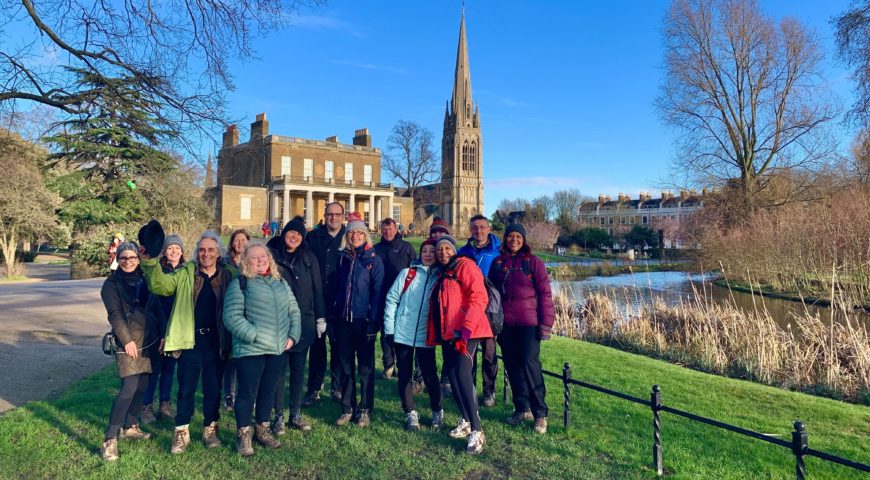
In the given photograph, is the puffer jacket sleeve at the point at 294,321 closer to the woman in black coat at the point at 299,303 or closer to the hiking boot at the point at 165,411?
the woman in black coat at the point at 299,303

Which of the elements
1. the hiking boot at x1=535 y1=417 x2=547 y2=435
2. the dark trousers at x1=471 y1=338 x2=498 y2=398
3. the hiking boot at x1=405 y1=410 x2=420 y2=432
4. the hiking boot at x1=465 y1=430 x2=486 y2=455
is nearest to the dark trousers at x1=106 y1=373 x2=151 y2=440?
the hiking boot at x1=405 y1=410 x2=420 y2=432

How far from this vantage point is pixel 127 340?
4414mm

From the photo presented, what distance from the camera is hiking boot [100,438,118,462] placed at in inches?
167

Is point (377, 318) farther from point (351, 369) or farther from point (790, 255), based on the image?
point (790, 255)

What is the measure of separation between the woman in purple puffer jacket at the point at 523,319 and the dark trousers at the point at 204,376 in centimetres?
272

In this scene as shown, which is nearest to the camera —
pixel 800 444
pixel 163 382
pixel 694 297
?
pixel 800 444

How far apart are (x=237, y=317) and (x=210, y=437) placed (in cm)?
112

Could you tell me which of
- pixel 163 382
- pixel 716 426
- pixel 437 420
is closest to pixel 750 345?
pixel 716 426

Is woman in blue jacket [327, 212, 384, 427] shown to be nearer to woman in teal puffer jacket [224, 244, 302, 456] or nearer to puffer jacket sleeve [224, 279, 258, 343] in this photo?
woman in teal puffer jacket [224, 244, 302, 456]

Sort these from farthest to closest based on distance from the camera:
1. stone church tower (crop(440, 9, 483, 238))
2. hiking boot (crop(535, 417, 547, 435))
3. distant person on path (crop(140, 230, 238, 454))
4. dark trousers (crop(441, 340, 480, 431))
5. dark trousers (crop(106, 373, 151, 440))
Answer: stone church tower (crop(440, 9, 483, 238)), hiking boot (crop(535, 417, 547, 435)), dark trousers (crop(441, 340, 480, 431)), distant person on path (crop(140, 230, 238, 454)), dark trousers (crop(106, 373, 151, 440))

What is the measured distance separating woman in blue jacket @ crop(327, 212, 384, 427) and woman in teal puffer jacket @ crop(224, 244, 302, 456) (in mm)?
738

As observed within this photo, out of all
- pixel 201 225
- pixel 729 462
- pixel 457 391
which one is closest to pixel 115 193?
pixel 201 225

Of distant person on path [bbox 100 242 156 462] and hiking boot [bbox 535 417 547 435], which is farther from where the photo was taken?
hiking boot [bbox 535 417 547 435]

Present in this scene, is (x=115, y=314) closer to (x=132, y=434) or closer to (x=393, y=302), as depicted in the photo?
(x=132, y=434)
